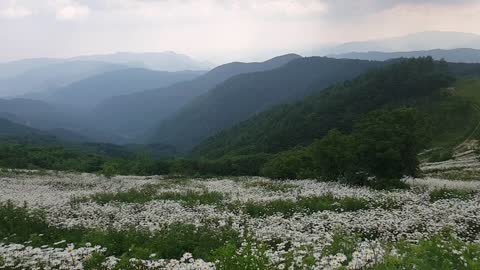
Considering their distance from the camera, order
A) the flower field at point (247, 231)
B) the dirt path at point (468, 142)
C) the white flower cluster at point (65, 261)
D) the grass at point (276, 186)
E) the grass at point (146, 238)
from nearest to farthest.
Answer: the flower field at point (247, 231), the white flower cluster at point (65, 261), the grass at point (146, 238), the grass at point (276, 186), the dirt path at point (468, 142)

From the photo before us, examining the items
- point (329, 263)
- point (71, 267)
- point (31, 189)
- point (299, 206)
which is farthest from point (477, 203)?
point (31, 189)

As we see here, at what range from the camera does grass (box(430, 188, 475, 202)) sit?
65.2 feet

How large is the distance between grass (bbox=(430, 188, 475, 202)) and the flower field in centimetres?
5

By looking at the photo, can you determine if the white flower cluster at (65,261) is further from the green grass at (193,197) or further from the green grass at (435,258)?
the green grass at (193,197)

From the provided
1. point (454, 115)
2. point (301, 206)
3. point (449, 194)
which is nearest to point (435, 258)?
point (301, 206)

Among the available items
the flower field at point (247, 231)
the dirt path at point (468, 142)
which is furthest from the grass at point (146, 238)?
the dirt path at point (468, 142)

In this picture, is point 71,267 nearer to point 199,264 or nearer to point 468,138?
point 199,264

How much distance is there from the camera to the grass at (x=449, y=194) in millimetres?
19864

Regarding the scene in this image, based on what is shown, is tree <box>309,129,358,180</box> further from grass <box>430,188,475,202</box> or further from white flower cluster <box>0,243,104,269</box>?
white flower cluster <box>0,243,104,269</box>

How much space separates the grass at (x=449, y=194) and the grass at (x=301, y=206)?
14.5 ft

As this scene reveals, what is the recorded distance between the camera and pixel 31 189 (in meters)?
27.2

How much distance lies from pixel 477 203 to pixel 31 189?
27.3 meters

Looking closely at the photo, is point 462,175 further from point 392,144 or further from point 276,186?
point 276,186

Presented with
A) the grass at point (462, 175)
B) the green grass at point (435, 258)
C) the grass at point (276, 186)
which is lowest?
the grass at point (462, 175)
